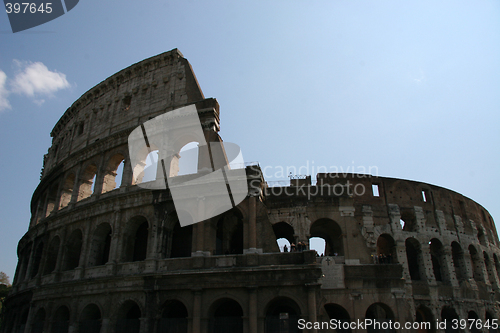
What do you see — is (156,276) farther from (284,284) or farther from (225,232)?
(284,284)

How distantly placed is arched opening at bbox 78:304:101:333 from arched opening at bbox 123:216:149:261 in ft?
9.56

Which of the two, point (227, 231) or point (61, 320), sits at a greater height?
point (227, 231)

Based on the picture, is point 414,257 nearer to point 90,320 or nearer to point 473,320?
point 473,320

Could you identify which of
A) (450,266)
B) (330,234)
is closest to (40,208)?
(330,234)

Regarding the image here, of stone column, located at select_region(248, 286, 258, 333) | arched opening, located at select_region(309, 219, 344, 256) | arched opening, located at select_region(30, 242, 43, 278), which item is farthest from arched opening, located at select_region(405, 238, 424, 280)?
arched opening, located at select_region(30, 242, 43, 278)

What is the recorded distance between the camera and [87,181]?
22.2 metres

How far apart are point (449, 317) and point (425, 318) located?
2.02 metres

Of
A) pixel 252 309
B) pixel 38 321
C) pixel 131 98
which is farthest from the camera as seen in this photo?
pixel 131 98

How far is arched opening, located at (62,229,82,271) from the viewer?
1994 cm

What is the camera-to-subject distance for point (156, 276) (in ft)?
51.6

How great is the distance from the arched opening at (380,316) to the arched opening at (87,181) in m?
17.4

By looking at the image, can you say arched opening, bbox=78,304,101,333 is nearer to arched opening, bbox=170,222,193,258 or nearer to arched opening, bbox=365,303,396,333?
arched opening, bbox=170,222,193,258

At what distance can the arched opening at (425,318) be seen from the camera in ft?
62.3

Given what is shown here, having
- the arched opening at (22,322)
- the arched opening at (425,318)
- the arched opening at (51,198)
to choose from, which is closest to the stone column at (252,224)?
the arched opening at (425,318)
